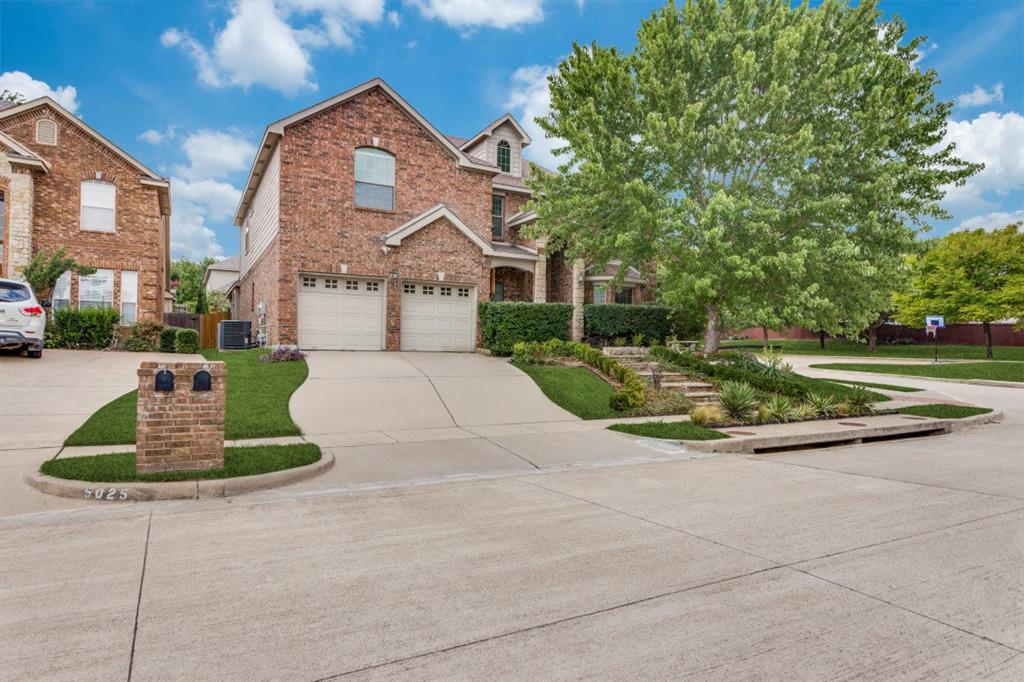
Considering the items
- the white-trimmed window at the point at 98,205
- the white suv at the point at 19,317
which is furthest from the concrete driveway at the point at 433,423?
the white-trimmed window at the point at 98,205

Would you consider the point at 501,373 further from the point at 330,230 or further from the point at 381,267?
the point at 330,230

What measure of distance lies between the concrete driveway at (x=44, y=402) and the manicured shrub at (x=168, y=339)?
230 centimetres

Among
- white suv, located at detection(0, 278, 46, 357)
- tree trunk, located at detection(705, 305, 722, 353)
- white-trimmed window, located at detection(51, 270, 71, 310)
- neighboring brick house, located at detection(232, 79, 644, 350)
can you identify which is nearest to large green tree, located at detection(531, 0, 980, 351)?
tree trunk, located at detection(705, 305, 722, 353)

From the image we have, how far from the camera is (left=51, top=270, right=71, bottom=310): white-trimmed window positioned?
1977cm

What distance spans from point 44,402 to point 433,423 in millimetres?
6698

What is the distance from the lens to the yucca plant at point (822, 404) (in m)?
12.5

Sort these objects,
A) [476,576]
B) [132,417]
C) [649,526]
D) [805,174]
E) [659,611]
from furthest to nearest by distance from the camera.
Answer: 1. [805,174]
2. [132,417]
3. [649,526]
4. [476,576]
5. [659,611]

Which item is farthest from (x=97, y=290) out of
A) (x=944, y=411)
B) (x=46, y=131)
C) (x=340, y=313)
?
(x=944, y=411)

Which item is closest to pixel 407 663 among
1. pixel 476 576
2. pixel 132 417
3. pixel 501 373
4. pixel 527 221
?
pixel 476 576

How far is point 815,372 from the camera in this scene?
2527 cm

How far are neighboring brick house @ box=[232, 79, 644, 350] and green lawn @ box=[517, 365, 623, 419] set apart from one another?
5107mm

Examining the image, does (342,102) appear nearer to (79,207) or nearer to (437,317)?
(437,317)

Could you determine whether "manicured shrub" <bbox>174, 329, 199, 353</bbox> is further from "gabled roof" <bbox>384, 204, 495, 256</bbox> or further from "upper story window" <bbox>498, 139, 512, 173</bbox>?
"upper story window" <bbox>498, 139, 512, 173</bbox>

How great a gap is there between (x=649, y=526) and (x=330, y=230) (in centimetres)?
1552
